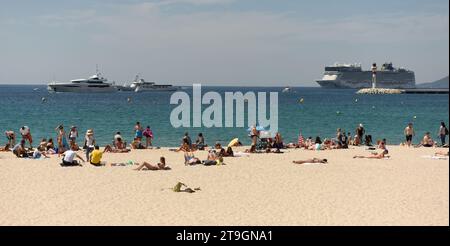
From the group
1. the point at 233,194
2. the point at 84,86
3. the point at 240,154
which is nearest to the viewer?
the point at 233,194

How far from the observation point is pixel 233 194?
45.2 feet

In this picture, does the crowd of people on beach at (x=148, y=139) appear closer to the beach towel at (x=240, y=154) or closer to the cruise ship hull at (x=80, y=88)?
the beach towel at (x=240, y=154)

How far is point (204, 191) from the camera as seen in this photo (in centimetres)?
1412

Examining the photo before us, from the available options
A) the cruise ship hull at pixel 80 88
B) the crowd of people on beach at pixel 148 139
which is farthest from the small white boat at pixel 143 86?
the crowd of people on beach at pixel 148 139

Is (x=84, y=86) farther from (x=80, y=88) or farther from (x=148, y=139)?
(x=148, y=139)

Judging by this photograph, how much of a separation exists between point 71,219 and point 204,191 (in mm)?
3931

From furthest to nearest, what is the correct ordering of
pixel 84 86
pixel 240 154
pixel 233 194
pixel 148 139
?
pixel 84 86 → pixel 148 139 → pixel 240 154 → pixel 233 194

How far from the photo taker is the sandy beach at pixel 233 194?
11.1 m

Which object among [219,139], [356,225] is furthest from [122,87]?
[356,225]

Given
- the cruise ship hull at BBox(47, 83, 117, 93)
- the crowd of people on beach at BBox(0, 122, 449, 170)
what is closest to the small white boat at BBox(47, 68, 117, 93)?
the cruise ship hull at BBox(47, 83, 117, 93)

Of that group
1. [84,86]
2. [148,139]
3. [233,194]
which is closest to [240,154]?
[148,139]

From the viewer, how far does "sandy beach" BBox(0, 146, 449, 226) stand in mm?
11133

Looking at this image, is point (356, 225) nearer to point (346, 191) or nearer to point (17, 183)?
point (346, 191)
